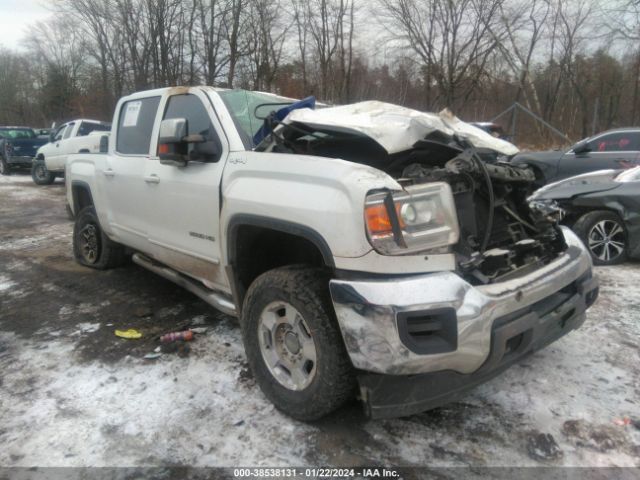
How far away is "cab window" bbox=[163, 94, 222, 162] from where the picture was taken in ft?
10.4

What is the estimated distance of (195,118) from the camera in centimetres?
352

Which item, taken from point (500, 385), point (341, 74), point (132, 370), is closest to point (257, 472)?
point (132, 370)

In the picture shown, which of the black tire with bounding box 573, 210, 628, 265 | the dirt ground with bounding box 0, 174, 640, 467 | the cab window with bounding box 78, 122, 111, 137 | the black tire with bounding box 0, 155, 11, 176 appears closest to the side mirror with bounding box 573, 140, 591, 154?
the black tire with bounding box 573, 210, 628, 265

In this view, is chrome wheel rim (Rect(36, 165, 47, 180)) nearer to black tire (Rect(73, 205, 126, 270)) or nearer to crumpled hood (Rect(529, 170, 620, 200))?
black tire (Rect(73, 205, 126, 270))

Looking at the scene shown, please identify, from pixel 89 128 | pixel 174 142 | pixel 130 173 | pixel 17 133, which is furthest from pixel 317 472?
pixel 17 133

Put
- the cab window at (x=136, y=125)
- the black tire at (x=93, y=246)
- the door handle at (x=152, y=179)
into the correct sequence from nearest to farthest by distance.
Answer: the door handle at (x=152, y=179) → the cab window at (x=136, y=125) → the black tire at (x=93, y=246)

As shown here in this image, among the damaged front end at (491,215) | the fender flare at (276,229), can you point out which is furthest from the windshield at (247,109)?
the damaged front end at (491,215)

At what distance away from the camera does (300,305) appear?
243cm

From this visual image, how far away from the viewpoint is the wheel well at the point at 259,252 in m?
2.90

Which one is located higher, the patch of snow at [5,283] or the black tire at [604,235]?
the black tire at [604,235]

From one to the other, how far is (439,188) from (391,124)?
556mm

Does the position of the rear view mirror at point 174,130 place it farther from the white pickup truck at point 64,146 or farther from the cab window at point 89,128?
the cab window at point 89,128

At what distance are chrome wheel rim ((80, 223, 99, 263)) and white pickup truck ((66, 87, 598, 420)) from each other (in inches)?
79.2

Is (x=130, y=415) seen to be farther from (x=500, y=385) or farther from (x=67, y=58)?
(x=67, y=58)
